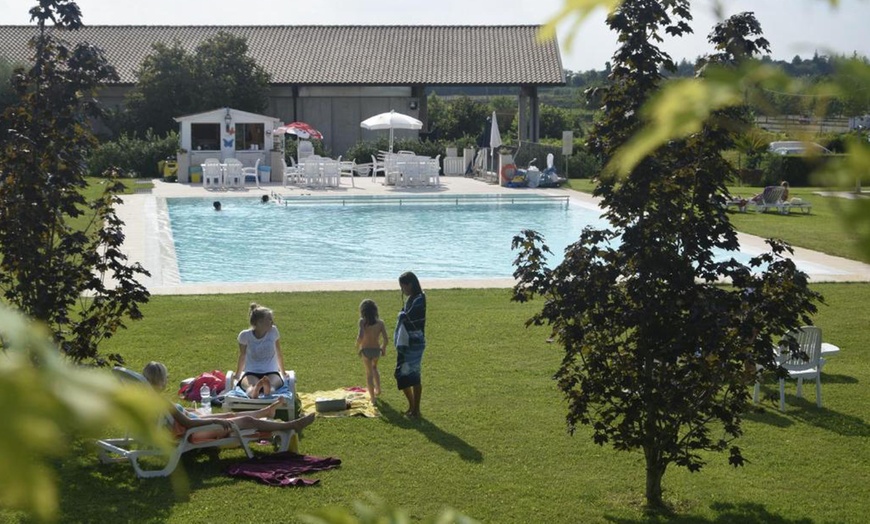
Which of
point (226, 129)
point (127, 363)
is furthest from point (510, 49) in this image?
point (127, 363)

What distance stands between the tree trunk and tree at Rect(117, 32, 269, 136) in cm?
3735

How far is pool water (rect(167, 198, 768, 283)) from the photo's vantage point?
824 inches

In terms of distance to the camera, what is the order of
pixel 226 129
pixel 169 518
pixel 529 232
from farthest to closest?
pixel 226 129, pixel 529 232, pixel 169 518

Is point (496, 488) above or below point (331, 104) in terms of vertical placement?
below

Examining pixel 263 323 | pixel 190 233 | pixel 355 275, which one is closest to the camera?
pixel 263 323

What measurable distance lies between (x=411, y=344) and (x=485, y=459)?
5.66 ft

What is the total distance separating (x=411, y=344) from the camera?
1033 centimetres

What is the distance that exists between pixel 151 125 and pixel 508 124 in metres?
19.7

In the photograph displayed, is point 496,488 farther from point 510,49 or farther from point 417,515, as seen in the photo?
point 510,49

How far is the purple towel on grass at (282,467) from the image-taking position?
8.29 meters

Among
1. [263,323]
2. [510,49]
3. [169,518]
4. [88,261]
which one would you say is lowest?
[169,518]

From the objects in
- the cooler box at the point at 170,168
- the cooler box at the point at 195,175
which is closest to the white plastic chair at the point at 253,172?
the cooler box at the point at 195,175

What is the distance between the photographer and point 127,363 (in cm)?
1162

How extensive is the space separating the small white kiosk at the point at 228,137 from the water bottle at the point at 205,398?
2811 centimetres
